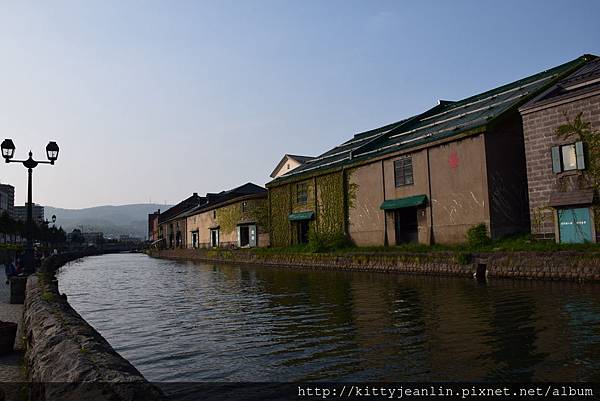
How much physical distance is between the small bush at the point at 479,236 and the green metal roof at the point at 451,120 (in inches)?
197

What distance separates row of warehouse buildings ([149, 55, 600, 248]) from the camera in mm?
20859

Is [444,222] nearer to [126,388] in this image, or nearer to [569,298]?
[569,298]

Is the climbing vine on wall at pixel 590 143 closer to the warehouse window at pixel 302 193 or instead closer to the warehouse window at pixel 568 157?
the warehouse window at pixel 568 157

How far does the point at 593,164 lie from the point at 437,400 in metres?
18.4

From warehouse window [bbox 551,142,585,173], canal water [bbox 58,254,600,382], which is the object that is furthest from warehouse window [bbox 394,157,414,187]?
canal water [bbox 58,254,600,382]

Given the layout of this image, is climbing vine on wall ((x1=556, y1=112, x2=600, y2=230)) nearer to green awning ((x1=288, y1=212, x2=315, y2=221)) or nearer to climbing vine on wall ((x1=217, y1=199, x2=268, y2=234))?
green awning ((x1=288, y1=212, x2=315, y2=221))

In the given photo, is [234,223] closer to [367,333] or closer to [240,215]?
[240,215]

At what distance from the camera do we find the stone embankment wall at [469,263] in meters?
17.1

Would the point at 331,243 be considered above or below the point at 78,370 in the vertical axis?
above

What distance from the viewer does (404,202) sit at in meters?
29.2

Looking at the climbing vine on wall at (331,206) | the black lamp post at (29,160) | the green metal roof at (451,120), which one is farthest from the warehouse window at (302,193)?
the black lamp post at (29,160)

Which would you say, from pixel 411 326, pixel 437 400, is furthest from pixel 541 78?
pixel 437 400

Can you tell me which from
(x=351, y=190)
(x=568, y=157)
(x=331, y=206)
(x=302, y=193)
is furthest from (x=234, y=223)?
(x=568, y=157)

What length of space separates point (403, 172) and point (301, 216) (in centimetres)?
1175
